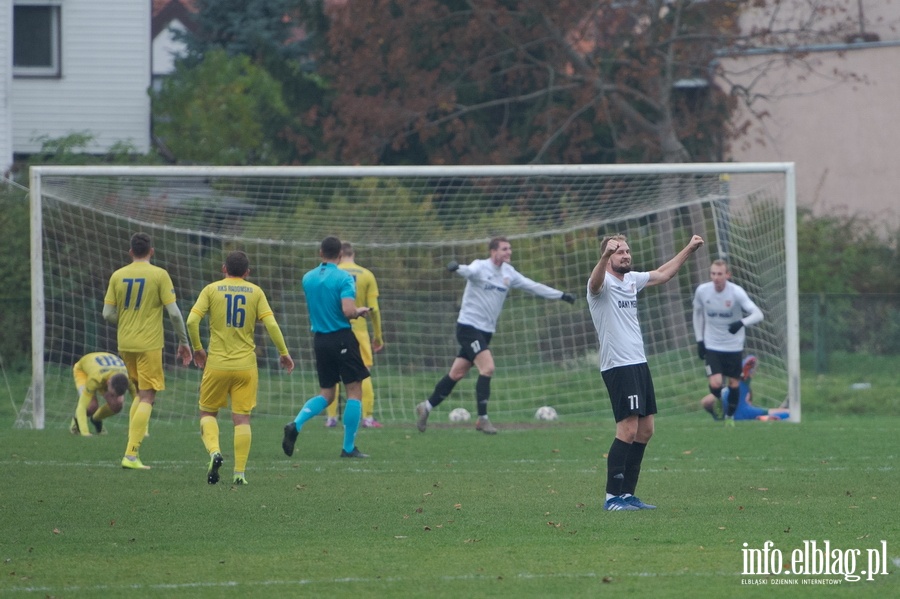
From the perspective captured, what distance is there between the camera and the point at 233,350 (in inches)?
398

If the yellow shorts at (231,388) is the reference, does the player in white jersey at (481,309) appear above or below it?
above

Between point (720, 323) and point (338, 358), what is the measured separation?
18.9 ft

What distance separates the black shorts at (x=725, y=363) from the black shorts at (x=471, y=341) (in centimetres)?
313

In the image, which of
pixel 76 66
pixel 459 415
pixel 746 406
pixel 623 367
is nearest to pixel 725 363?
pixel 746 406

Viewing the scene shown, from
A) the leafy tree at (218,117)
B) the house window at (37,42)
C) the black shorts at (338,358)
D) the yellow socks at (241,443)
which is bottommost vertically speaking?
the yellow socks at (241,443)

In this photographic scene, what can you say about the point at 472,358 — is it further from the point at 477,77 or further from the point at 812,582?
the point at 477,77

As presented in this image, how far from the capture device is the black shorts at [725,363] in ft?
50.5

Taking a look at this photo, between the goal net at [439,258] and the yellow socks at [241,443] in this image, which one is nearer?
the yellow socks at [241,443]

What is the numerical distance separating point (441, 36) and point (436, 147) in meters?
2.44

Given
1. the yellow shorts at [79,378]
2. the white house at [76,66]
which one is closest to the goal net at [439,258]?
the yellow shorts at [79,378]

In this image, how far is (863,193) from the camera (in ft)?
98.6

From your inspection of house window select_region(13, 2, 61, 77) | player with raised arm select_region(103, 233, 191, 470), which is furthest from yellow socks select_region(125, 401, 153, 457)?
house window select_region(13, 2, 61, 77)

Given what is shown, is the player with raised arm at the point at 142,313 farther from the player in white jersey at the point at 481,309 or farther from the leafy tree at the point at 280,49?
the leafy tree at the point at 280,49

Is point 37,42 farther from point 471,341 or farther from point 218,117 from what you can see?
point 471,341
